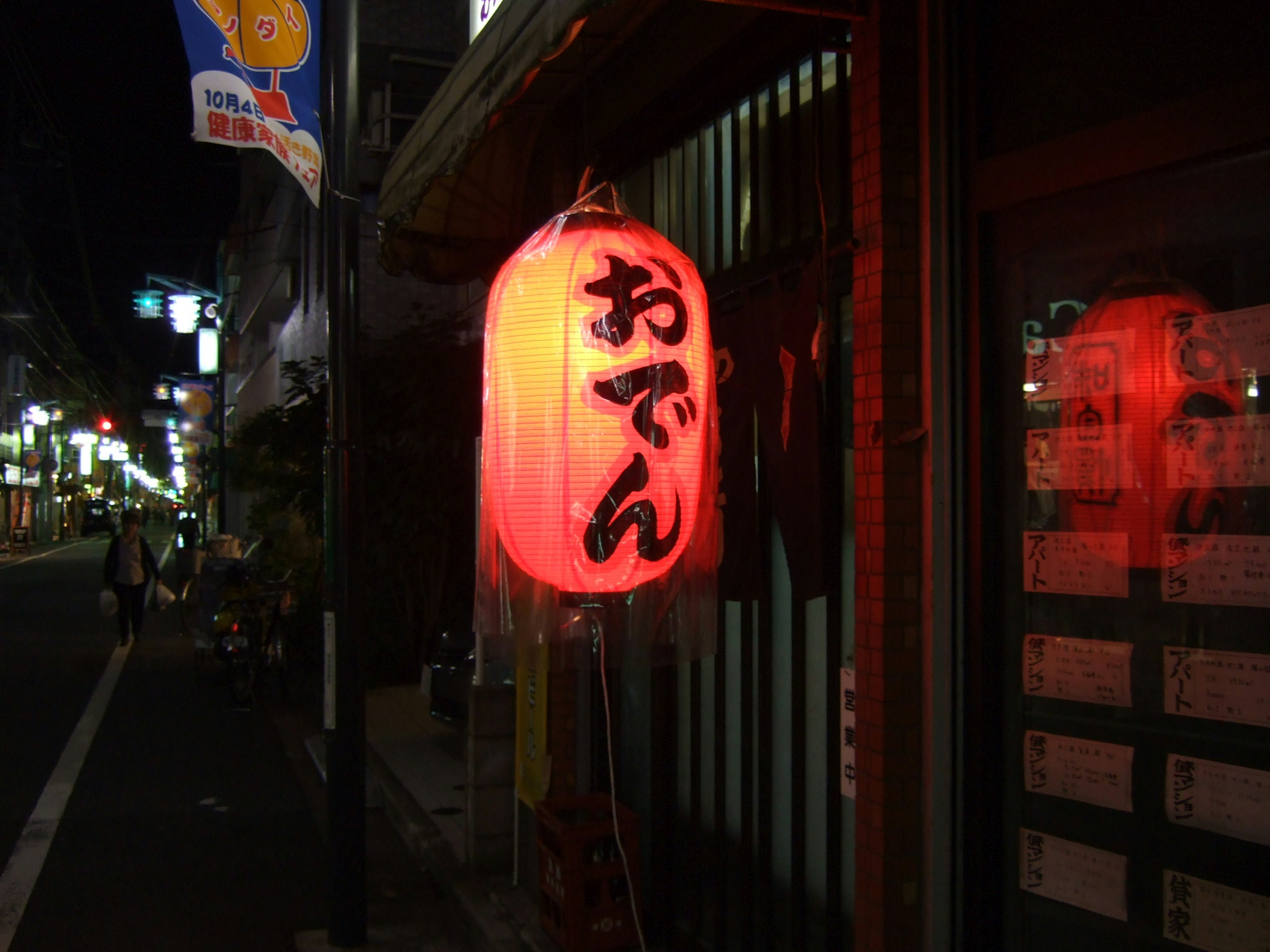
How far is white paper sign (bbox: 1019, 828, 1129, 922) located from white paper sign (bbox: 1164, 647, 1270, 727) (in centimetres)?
60

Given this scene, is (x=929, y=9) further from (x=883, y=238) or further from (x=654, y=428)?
(x=654, y=428)

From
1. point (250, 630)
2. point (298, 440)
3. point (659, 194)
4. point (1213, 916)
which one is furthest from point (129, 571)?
point (1213, 916)

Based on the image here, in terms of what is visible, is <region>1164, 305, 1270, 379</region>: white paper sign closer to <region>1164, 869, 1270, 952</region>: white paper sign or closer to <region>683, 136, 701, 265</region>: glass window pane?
<region>1164, 869, 1270, 952</region>: white paper sign

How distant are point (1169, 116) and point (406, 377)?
9.92 metres

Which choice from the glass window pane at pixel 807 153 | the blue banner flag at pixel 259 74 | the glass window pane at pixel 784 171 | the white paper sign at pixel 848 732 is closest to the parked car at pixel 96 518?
the blue banner flag at pixel 259 74

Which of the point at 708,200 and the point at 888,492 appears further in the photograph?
the point at 708,200

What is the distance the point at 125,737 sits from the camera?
10.7 meters

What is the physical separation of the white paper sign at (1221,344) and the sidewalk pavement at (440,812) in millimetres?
4405

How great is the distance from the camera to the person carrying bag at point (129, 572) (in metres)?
16.1

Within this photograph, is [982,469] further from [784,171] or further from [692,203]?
[692,203]

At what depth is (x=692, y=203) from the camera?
5.86m

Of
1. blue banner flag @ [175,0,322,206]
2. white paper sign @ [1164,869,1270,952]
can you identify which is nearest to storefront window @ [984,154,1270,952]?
white paper sign @ [1164,869,1270,952]

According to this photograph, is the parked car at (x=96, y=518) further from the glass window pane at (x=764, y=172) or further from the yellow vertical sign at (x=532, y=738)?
the glass window pane at (x=764, y=172)

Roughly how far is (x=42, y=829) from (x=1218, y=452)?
8.43m
